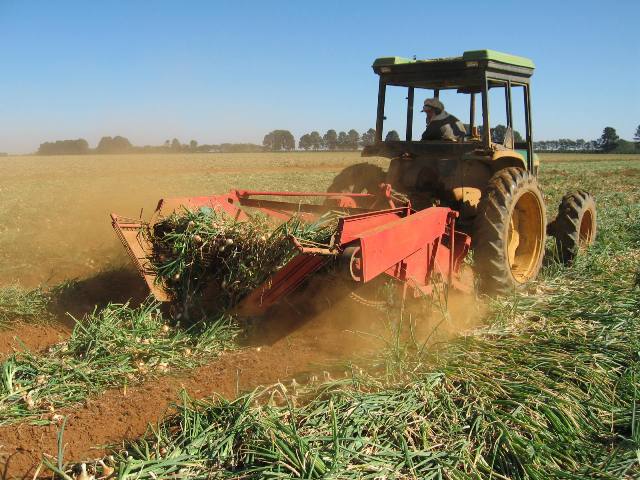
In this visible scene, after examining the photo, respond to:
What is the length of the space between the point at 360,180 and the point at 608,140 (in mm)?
68089

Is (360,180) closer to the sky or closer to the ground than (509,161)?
closer to the ground

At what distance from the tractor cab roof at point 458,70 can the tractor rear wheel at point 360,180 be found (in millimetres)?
972

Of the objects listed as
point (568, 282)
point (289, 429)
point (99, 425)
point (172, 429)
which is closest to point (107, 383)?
point (99, 425)

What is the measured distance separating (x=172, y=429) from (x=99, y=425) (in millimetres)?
485

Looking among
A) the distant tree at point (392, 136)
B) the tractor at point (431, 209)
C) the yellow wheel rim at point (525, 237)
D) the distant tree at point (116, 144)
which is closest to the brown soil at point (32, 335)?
the tractor at point (431, 209)

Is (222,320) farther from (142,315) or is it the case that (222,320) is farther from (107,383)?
(107,383)

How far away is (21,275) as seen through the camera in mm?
6090

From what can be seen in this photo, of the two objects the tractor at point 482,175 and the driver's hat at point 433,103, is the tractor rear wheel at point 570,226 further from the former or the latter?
the driver's hat at point 433,103

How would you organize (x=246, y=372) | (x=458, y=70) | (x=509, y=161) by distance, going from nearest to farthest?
(x=246, y=372)
(x=458, y=70)
(x=509, y=161)

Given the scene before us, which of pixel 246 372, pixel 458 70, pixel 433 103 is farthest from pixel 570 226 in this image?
pixel 246 372

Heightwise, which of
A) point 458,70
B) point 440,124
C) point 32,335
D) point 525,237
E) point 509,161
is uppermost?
point 458,70

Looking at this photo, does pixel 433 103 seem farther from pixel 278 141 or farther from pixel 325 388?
pixel 278 141

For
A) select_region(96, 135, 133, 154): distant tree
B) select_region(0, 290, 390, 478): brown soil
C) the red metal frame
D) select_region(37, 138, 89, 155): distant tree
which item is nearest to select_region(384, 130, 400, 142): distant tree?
the red metal frame

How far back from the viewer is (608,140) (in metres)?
65.2
